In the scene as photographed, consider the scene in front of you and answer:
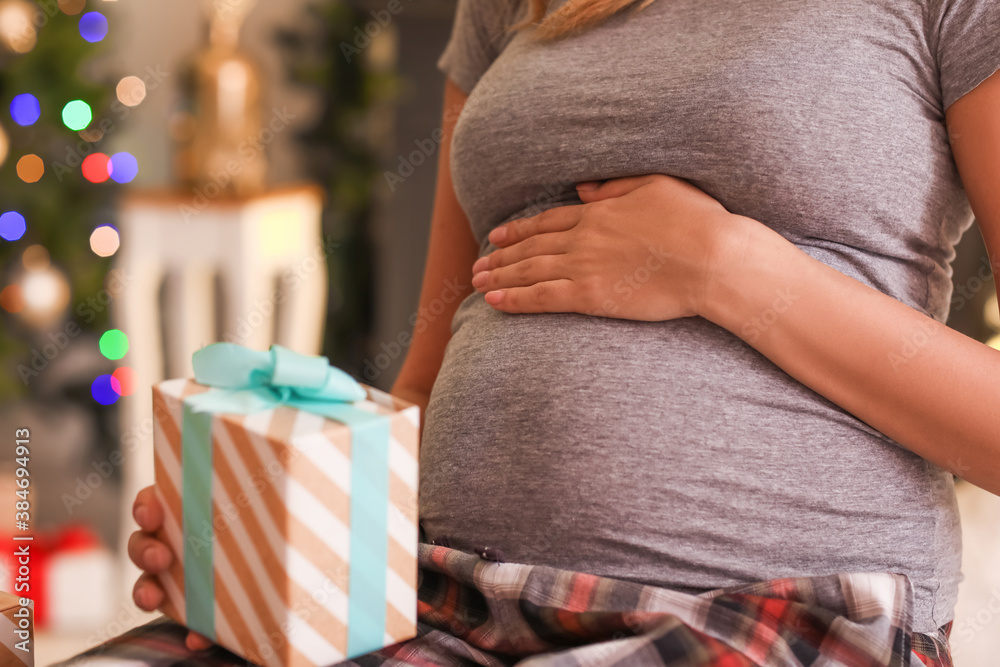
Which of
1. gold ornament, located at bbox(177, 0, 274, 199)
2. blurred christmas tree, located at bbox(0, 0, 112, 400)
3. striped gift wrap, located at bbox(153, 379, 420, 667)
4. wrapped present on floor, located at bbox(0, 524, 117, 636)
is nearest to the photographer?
striped gift wrap, located at bbox(153, 379, 420, 667)

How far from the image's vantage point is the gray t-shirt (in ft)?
1.90

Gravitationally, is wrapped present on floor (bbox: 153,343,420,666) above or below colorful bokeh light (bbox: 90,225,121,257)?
above

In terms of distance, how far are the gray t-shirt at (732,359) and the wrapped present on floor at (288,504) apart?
17 cm

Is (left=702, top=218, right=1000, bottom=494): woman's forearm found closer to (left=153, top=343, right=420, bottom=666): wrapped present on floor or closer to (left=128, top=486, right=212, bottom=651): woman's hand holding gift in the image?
(left=153, top=343, right=420, bottom=666): wrapped present on floor

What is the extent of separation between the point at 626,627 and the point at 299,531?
22 centimetres

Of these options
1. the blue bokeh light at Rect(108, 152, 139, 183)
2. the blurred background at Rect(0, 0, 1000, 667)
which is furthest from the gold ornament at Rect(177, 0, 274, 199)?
the blue bokeh light at Rect(108, 152, 139, 183)

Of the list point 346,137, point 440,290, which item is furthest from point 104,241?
point 440,290

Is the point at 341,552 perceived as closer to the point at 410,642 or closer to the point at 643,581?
the point at 410,642

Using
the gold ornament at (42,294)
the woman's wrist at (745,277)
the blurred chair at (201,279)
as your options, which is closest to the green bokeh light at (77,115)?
the blurred chair at (201,279)

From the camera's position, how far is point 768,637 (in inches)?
19.1

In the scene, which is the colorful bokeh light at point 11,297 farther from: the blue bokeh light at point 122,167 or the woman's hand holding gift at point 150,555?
the woman's hand holding gift at point 150,555

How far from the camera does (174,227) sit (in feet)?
7.86

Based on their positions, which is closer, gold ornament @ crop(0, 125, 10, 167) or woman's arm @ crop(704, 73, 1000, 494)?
woman's arm @ crop(704, 73, 1000, 494)

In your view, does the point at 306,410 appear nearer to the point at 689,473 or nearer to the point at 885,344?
the point at 689,473
